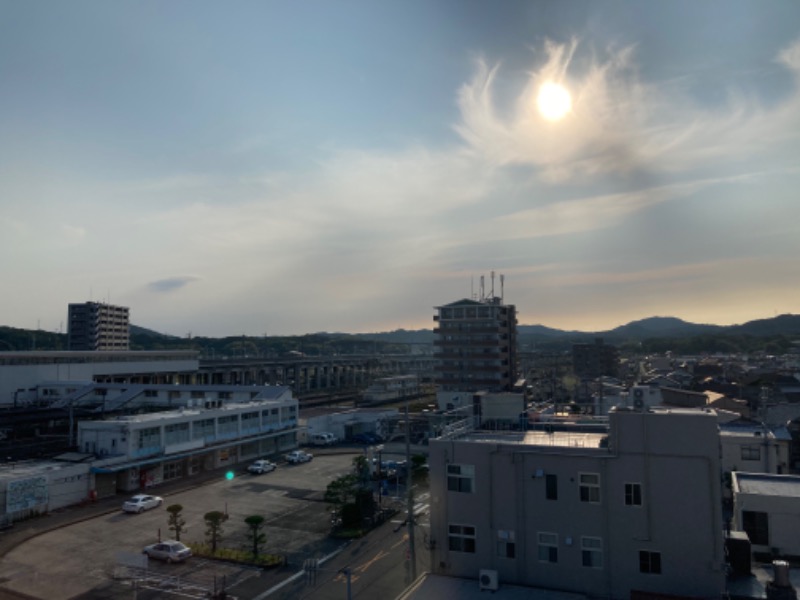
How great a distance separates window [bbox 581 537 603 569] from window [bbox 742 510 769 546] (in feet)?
20.4

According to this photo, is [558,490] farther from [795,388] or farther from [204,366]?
[204,366]

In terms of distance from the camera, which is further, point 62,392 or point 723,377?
point 723,377

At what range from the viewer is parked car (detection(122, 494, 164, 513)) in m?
18.6

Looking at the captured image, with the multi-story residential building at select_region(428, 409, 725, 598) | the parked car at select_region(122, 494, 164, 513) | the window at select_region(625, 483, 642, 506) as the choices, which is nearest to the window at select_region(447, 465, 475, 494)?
the multi-story residential building at select_region(428, 409, 725, 598)

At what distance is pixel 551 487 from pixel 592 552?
1.07 metres

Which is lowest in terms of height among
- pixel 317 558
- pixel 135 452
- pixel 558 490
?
pixel 317 558

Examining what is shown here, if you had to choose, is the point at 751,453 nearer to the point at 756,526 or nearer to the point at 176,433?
the point at 756,526

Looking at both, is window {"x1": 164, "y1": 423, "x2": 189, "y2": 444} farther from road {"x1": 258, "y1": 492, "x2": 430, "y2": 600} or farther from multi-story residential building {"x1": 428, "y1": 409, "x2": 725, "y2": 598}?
multi-story residential building {"x1": 428, "y1": 409, "x2": 725, "y2": 598}

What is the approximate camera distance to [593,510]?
28.0 feet

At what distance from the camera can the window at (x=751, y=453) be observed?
63.8ft

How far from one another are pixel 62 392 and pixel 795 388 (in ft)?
167

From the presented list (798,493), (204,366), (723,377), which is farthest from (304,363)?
(798,493)

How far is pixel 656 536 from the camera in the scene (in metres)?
8.18

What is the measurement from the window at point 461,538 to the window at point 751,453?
591 inches
